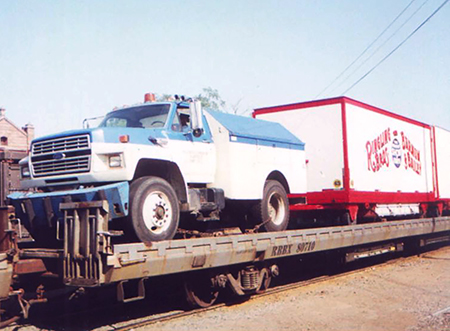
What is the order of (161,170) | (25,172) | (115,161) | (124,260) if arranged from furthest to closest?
(161,170), (25,172), (115,161), (124,260)

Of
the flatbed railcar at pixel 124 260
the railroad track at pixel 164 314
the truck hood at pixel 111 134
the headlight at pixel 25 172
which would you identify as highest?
the truck hood at pixel 111 134

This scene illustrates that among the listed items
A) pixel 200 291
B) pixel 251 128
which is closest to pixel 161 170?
pixel 200 291

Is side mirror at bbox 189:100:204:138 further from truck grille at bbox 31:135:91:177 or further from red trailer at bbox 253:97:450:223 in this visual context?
red trailer at bbox 253:97:450:223

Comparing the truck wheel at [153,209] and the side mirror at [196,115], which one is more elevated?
the side mirror at [196,115]

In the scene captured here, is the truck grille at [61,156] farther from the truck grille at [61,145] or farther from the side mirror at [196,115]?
the side mirror at [196,115]

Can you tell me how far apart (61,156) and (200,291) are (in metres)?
3.08

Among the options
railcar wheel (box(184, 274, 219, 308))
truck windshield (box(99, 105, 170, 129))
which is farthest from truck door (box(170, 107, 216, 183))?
railcar wheel (box(184, 274, 219, 308))

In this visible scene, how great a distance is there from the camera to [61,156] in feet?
22.1

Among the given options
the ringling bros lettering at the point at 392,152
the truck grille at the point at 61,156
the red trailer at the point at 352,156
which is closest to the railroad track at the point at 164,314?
the red trailer at the point at 352,156

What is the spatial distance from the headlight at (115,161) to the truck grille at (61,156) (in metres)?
0.28

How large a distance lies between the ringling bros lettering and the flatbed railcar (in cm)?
448

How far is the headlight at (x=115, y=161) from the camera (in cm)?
654

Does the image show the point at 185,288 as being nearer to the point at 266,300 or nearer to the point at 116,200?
the point at 266,300

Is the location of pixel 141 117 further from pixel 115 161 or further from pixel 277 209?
pixel 277 209
